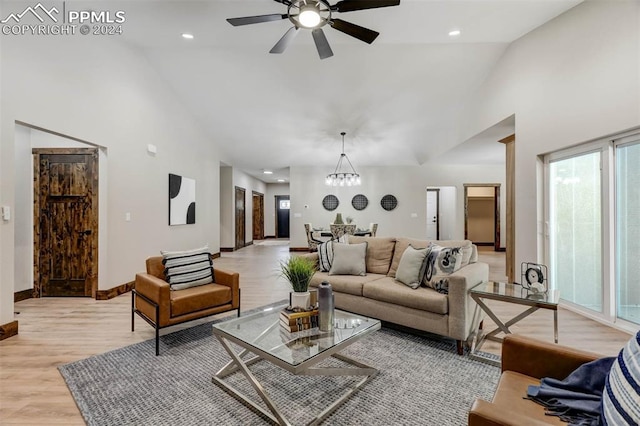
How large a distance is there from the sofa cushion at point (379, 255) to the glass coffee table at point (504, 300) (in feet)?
3.27

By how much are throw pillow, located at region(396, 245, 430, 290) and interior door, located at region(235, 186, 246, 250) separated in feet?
22.7

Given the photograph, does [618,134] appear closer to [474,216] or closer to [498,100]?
[498,100]

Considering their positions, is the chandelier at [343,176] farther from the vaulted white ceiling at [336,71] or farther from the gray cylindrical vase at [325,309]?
the gray cylindrical vase at [325,309]

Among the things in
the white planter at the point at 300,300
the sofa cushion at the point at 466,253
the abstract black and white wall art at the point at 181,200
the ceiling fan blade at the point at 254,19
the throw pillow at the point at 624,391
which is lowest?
the white planter at the point at 300,300

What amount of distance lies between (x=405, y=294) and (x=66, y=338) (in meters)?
3.19

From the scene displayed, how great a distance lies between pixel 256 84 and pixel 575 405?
556 centimetres

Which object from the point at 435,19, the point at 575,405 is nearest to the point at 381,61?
the point at 435,19

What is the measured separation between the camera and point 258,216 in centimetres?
1195

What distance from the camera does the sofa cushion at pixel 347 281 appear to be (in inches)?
114

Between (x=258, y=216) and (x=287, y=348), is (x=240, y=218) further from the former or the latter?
(x=287, y=348)

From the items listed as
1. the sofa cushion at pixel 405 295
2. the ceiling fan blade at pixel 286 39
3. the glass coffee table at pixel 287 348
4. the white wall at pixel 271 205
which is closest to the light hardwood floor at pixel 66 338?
the sofa cushion at pixel 405 295

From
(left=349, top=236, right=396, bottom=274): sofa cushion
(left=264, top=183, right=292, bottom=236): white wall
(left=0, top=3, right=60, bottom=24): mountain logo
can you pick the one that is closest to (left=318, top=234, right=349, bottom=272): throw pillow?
(left=349, top=236, right=396, bottom=274): sofa cushion

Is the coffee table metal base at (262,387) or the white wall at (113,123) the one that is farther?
the white wall at (113,123)

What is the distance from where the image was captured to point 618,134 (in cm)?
285
